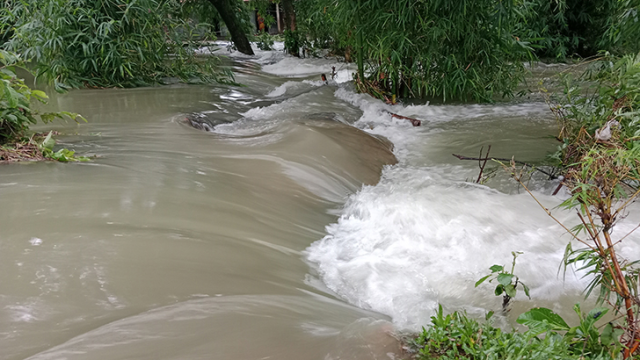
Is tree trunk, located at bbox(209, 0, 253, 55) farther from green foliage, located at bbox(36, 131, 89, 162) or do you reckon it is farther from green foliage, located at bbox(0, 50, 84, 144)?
green foliage, located at bbox(36, 131, 89, 162)

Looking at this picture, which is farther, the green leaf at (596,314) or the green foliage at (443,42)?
the green foliage at (443,42)

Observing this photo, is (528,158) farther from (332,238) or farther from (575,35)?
(575,35)

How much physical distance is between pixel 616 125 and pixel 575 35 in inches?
406

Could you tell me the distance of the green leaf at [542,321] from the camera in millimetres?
1627

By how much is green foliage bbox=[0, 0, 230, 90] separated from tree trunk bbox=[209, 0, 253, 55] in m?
4.34

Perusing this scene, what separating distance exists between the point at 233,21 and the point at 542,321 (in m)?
12.1

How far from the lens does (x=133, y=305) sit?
1.64 metres

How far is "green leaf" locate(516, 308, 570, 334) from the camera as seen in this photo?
163 cm

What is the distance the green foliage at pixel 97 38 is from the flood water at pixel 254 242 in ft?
6.95

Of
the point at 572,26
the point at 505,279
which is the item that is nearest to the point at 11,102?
the point at 505,279

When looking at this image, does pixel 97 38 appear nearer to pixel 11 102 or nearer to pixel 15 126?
pixel 15 126

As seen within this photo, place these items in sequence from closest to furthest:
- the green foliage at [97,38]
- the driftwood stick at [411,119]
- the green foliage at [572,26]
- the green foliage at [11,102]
A: 1. the green foliage at [11,102]
2. the driftwood stick at [411,119]
3. the green foliage at [97,38]
4. the green foliage at [572,26]

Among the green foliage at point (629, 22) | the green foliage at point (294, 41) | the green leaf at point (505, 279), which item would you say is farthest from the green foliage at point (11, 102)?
the green foliage at point (294, 41)

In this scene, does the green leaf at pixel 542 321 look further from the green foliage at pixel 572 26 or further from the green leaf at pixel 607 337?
the green foliage at pixel 572 26
